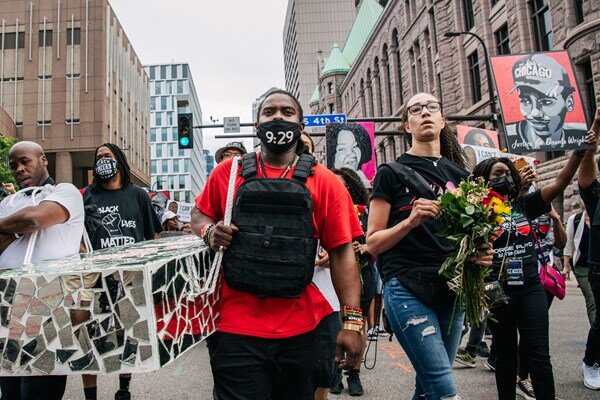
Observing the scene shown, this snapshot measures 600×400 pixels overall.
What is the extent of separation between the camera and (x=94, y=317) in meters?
1.96

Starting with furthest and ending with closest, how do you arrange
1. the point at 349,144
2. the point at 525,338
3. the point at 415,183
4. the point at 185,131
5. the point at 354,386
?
the point at 185,131 → the point at 349,144 → the point at 354,386 → the point at 525,338 → the point at 415,183

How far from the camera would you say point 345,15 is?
11325 centimetres

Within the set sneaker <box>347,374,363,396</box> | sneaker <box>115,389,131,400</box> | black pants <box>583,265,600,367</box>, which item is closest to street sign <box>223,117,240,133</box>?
sneaker <box>347,374,363,396</box>

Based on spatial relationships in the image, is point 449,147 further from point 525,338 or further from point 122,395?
point 122,395

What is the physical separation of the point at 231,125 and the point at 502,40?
45.0 feet

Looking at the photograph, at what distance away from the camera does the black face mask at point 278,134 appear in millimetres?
2588

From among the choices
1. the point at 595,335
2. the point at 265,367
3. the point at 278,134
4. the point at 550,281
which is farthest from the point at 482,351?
the point at 278,134

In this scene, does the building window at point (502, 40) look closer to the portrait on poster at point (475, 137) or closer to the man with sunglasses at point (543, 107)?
the portrait on poster at point (475, 137)

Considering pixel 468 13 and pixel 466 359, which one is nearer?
pixel 466 359

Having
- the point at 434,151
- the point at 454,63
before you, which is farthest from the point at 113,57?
the point at 434,151

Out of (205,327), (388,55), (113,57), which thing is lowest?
(205,327)

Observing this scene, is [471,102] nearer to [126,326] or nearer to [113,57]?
[126,326]

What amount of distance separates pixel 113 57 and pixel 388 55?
26.2m

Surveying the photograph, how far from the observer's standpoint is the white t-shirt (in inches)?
115
